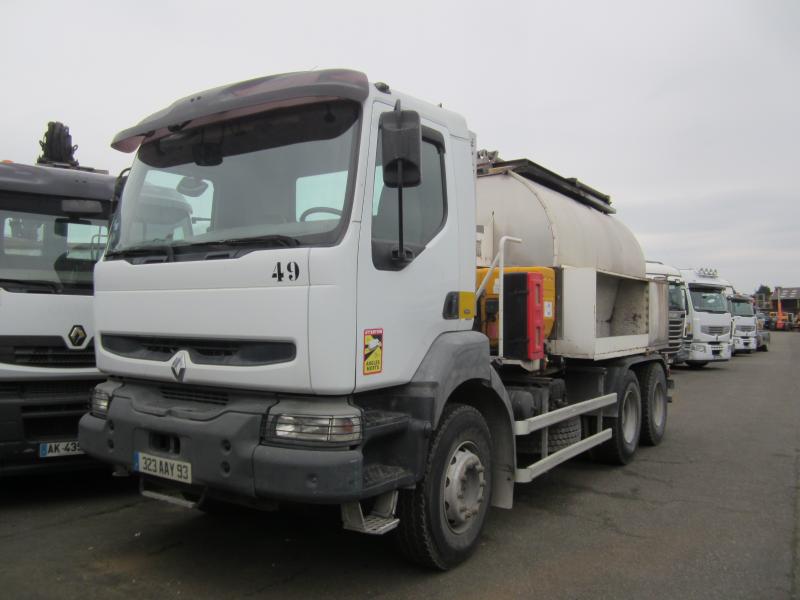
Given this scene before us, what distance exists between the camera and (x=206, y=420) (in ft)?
11.3

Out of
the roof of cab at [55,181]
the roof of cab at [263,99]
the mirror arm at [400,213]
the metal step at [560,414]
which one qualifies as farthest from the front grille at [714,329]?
the mirror arm at [400,213]

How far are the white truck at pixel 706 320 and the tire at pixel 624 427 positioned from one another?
40.1ft

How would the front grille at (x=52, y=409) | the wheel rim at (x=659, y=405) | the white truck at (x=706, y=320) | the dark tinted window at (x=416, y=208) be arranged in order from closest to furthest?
the dark tinted window at (x=416, y=208)
the front grille at (x=52, y=409)
the wheel rim at (x=659, y=405)
the white truck at (x=706, y=320)

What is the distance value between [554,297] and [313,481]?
10.4 feet

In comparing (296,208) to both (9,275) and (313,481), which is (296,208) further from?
(9,275)

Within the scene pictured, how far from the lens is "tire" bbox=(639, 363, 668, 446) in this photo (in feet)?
25.1

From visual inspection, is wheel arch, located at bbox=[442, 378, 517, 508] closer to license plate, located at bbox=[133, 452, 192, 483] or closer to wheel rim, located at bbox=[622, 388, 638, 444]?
license plate, located at bbox=[133, 452, 192, 483]

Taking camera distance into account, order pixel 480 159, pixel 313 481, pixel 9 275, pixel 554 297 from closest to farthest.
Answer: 1. pixel 313 481
2. pixel 9 275
3. pixel 554 297
4. pixel 480 159

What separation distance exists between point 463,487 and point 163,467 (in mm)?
1788

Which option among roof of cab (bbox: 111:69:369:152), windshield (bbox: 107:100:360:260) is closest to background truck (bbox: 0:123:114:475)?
windshield (bbox: 107:100:360:260)

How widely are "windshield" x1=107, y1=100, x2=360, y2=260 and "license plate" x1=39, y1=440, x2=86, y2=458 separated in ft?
6.22

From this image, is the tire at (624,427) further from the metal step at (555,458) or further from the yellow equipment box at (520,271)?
the yellow equipment box at (520,271)

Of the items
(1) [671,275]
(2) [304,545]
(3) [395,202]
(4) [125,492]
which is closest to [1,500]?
(4) [125,492]

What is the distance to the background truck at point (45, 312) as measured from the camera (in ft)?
16.5
